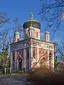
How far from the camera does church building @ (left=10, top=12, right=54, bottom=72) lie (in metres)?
60.7

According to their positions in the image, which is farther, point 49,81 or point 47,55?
point 47,55

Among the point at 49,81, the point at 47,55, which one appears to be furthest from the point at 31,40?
the point at 49,81

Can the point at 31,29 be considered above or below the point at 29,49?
above

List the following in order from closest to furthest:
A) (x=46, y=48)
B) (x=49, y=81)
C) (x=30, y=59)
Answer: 1. (x=49, y=81)
2. (x=30, y=59)
3. (x=46, y=48)

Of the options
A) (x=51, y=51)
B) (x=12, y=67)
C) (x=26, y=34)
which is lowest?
(x=12, y=67)

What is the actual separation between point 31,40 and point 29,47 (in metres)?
1.77

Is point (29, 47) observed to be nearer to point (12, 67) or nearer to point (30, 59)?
point (30, 59)

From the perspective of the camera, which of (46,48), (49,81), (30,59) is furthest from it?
(46,48)

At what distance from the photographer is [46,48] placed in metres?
64.2

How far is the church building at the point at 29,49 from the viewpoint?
60688 mm

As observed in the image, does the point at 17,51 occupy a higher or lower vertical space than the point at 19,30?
lower

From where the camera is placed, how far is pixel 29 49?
60688mm

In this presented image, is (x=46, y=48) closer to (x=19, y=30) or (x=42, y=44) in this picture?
(x=42, y=44)

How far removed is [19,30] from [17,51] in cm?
585
